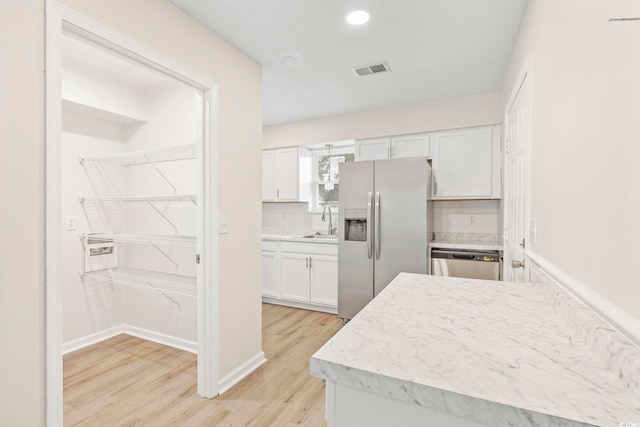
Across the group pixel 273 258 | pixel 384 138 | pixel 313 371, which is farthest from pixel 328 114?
pixel 313 371

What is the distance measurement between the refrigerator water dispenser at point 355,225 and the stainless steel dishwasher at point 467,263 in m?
0.73

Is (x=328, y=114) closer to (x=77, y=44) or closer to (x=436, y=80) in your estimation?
(x=436, y=80)

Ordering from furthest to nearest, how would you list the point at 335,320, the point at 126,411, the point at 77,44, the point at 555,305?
the point at 335,320 → the point at 77,44 → the point at 126,411 → the point at 555,305

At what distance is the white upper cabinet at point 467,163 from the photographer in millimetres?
3305

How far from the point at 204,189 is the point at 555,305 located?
1.89m

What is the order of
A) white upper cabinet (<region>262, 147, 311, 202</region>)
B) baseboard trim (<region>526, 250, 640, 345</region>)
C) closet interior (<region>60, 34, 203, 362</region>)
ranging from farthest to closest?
1. white upper cabinet (<region>262, 147, 311, 202</region>)
2. closet interior (<region>60, 34, 203, 362</region>)
3. baseboard trim (<region>526, 250, 640, 345</region>)

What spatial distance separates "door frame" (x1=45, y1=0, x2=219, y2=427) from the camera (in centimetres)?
124

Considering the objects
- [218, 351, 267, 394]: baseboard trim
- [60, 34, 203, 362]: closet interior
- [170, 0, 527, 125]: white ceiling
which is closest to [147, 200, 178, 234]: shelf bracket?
[60, 34, 203, 362]: closet interior

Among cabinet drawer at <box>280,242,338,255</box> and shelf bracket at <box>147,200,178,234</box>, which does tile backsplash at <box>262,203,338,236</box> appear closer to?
cabinet drawer at <box>280,242,338,255</box>

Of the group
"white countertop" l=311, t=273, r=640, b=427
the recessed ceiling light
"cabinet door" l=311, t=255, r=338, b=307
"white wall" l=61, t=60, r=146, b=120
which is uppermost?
the recessed ceiling light

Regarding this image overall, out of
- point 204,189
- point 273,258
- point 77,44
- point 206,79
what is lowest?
point 273,258

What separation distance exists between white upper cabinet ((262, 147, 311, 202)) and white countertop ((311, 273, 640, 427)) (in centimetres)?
339

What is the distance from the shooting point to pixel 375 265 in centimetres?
329

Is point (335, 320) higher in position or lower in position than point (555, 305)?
lower
